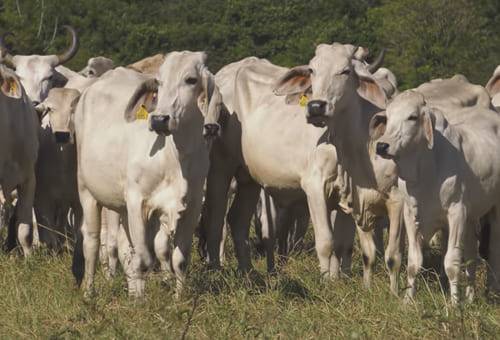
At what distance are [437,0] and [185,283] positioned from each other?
3119 centimetres

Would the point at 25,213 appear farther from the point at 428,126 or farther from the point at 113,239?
the point at 428,126

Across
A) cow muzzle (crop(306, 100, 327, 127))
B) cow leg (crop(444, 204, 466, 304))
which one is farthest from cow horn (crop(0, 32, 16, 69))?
cow leg (crop(444, 204, 466, 304))

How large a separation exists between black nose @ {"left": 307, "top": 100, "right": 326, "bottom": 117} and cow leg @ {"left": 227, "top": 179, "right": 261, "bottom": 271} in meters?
2.40

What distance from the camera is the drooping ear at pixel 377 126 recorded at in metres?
9.98

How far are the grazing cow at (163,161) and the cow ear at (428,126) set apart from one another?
1.54 m

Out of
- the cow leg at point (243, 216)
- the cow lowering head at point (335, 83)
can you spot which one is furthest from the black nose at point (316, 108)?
the cow leg at point (243, 216)

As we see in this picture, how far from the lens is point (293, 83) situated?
429 inches

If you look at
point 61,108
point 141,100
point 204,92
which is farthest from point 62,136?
point 204,92

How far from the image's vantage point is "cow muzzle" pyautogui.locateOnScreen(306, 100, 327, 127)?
981 centimetres

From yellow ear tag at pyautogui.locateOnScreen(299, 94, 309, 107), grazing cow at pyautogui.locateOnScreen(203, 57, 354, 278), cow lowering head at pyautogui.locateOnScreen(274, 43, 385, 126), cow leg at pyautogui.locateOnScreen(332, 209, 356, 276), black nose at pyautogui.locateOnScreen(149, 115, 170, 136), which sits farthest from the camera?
cow leg at pyautogui.locateOnScreen(332, 209, 356, 276)

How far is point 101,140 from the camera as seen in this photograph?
34.2 feet

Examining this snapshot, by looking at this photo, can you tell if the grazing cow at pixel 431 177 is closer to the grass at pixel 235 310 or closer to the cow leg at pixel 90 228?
the grass at pixel 235 310

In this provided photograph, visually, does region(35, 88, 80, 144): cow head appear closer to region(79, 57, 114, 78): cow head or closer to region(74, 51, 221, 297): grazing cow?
region(74, 51, 221, 297): grazing cow

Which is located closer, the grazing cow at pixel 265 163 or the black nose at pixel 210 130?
the black nose at pixel 210 130
